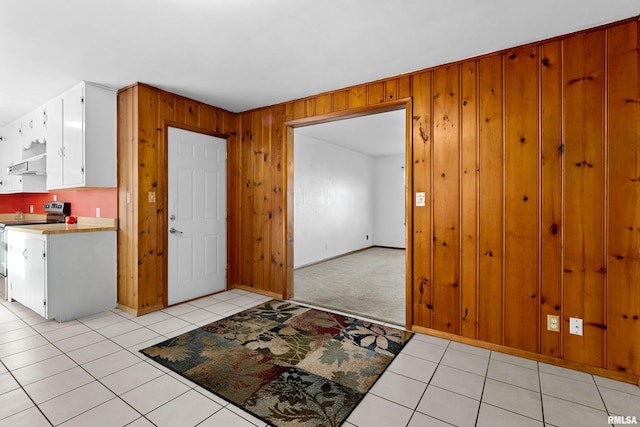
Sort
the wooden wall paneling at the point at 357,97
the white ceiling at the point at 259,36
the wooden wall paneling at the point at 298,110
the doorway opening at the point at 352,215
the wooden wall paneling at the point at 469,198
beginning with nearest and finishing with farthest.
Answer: the white ceiling at the point at 259,36 < the wooden wall paneling at the point at 469,198 < the wooden wall paneling at the point at 357,97 < the wooden wall paneling at the point at 298,110 < the doorway opening at the point at 352,215

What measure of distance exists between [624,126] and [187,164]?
426 centimetres

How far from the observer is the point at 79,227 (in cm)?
374

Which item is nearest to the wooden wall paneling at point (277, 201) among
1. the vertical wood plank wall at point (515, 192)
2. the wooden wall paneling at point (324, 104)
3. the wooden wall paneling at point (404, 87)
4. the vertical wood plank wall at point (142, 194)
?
the wooden wall paneling at point (324, 104)

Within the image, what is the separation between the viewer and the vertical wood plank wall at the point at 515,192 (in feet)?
7.28

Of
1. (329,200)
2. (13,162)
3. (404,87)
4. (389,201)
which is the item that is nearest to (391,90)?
(404,87)

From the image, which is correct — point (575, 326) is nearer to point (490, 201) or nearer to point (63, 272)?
point (490, 201)

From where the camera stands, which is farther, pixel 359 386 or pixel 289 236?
pixel 289 236

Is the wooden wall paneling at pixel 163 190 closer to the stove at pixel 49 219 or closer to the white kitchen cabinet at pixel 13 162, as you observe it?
the stove at pixel 49 219

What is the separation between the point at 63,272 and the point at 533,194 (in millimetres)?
4571

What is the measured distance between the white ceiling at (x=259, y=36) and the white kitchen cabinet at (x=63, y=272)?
1713mm

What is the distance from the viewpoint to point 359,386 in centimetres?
212

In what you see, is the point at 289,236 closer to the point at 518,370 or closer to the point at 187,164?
the point at 187,164

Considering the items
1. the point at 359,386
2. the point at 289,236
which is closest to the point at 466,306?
the point at 359,386

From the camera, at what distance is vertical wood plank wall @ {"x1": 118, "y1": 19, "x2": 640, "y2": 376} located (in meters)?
2.22
